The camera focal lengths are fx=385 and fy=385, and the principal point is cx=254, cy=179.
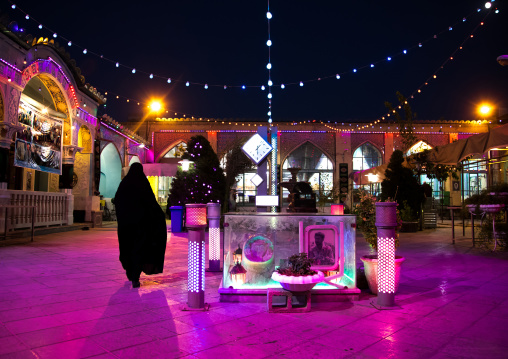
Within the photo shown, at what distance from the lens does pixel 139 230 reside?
5.38m

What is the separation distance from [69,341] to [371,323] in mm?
2644

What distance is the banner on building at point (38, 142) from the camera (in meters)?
11.0

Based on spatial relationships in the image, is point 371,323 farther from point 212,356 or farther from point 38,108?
point 38,108

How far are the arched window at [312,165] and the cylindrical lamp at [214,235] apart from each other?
61.9 feet

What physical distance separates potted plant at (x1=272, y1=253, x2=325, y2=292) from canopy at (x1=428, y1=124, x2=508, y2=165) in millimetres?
5881

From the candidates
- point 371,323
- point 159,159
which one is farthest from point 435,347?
point 159,159

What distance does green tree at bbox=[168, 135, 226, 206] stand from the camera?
13.6m

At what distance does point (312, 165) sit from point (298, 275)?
21.5 meters

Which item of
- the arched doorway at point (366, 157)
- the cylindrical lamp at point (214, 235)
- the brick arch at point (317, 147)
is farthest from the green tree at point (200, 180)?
the arched doorway at point (366, 157)

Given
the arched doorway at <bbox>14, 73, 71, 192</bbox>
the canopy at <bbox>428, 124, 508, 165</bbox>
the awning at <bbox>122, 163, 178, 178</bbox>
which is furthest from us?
the awning at <bbox>122, 163, 178, 178</bbox>

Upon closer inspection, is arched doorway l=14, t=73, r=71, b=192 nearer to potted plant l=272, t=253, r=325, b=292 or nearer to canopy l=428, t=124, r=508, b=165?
potted plant l=272, t=253, r=325, b=292

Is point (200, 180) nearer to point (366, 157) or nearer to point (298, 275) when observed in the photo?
point (298, 275)

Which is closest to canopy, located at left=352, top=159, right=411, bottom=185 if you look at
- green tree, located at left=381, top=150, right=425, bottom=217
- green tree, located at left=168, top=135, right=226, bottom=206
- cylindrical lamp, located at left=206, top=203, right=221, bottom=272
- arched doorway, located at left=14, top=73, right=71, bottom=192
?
green tree, located at left=381, top=150, right=425, bottom=217

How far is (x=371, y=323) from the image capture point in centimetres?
362
